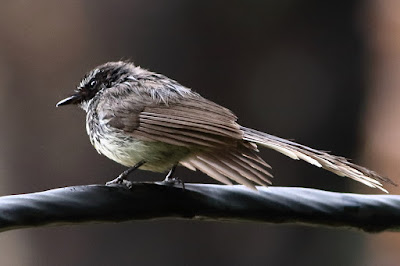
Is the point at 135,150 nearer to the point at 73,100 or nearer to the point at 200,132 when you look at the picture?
the point at 200,132

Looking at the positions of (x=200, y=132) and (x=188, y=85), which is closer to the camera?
(x=200, y=132)

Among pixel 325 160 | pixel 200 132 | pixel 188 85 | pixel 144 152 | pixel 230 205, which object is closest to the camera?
pixel 230 205

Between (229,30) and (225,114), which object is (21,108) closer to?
(229,30)

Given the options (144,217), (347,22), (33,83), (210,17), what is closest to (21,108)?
(33,83)

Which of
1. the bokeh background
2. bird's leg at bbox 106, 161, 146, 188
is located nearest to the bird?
bird's leg at bbox 106, 161, 146, 188

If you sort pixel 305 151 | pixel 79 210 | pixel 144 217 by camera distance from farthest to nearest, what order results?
pixel 305 151 → pixel 144 217 → pixel 79 210

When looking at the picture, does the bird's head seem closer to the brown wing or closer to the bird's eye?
the bird's eye

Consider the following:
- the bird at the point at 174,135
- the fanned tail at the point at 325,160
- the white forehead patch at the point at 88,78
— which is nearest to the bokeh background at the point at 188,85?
the white forehead patch at the point at 88,78

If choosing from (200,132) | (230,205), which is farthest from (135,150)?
(230,205)
